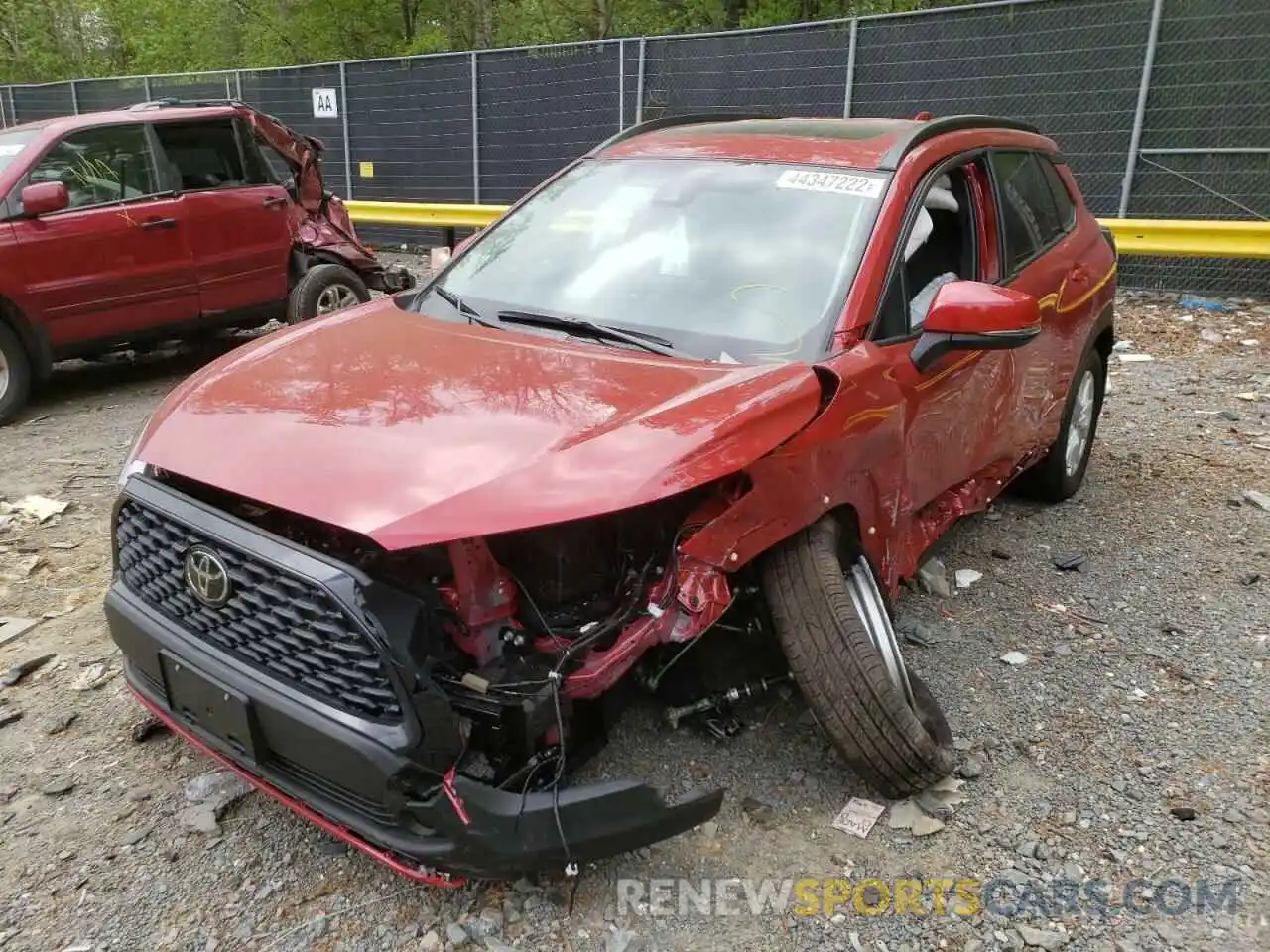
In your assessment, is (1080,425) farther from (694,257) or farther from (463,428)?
(463,428)

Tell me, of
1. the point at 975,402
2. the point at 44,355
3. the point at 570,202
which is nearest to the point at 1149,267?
the point at 975,402

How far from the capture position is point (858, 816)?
2.77 meters

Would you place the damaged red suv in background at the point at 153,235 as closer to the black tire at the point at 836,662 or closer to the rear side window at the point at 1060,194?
the rear side window at the point at 1060,194

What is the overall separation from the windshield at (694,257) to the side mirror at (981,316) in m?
0.30

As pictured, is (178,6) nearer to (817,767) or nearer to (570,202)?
(570,202)

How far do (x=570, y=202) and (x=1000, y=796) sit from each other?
254 cm

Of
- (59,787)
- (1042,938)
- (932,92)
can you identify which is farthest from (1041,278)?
(932,92)

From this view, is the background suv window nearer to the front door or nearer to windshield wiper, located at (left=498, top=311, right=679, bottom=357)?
windshield wiper, located at (left=498, top=311, right=679, bottom=357)

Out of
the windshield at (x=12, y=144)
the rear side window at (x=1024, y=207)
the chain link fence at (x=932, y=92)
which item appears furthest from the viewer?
the chain link fence at (x=932, y=92)

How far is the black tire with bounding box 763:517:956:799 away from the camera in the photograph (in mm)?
2586

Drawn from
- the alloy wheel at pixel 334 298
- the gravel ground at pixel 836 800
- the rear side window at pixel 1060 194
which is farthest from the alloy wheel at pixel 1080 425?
the alloy wheel at pixel 334 298

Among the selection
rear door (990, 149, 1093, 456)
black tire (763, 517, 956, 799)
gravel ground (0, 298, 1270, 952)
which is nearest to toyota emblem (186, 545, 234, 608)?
gravel ground (0, 298, 1270, 952)

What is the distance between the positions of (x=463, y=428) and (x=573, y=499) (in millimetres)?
432

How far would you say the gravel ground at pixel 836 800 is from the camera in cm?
240
